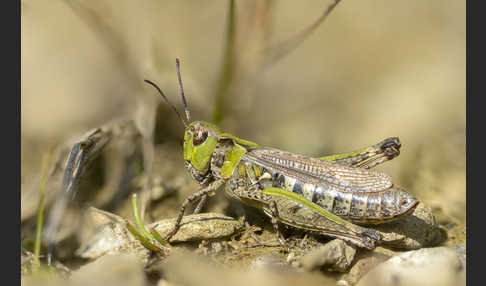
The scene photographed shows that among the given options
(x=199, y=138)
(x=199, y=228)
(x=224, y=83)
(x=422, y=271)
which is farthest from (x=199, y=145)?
(x=422, y=271)

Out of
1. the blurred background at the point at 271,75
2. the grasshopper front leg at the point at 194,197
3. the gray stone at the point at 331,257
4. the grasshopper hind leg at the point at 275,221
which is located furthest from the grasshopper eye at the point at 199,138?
the gray stone at the point at 331,257

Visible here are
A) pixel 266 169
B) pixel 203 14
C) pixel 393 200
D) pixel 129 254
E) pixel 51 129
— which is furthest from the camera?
pixel 203 14

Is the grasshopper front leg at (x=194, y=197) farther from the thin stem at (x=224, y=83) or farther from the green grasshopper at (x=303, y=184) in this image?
the thin stem at (x=224, y=83)

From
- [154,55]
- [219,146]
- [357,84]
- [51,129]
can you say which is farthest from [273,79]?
[51,129]

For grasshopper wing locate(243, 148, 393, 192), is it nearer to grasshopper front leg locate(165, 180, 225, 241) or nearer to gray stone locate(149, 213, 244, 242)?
grasshopper front leg locate(165, 180, 225, 241)

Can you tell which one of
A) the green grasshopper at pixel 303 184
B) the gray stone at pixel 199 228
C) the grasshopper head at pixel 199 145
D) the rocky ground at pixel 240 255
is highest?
the grasshopper head at pixel 199 145

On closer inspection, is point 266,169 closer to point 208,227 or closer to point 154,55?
point 208,227
